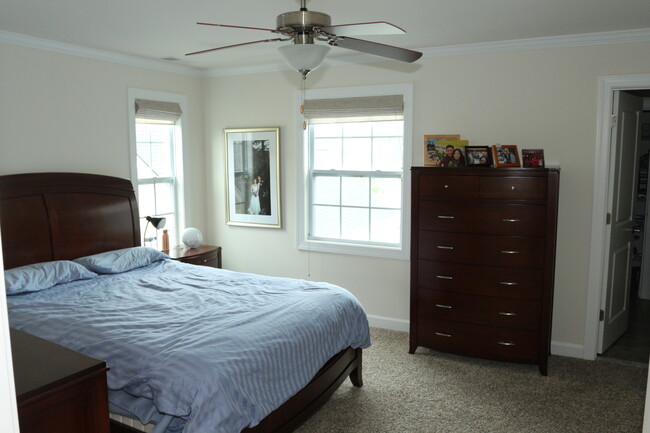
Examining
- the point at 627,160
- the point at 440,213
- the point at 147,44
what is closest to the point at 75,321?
the point at 147,44

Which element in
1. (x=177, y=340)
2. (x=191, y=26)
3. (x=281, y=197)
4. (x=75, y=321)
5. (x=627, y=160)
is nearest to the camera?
(x=177, y=340)

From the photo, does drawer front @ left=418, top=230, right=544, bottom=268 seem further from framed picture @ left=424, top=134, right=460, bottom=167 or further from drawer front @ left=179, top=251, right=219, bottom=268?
drawer front @ left=179, top=251, right=219, bottom=268

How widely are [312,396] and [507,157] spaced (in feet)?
7.44

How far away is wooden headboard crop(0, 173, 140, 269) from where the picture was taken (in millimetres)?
3527

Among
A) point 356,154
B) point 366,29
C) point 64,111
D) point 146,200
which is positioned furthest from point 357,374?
point 64,111

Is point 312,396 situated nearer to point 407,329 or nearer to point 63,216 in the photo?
point 407,329

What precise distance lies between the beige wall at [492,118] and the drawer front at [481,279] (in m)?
0.53

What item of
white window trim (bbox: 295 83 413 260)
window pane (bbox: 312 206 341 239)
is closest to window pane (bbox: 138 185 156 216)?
white window trim (bbox: 295 83 413 260)

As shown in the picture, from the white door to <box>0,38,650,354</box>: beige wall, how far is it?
194mm

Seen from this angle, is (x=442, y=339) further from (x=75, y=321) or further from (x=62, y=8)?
(x=62, y=8)

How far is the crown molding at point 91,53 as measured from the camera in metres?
3.64

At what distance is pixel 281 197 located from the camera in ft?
16.6

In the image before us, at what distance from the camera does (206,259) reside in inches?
189

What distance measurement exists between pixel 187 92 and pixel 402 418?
3.77 metres
